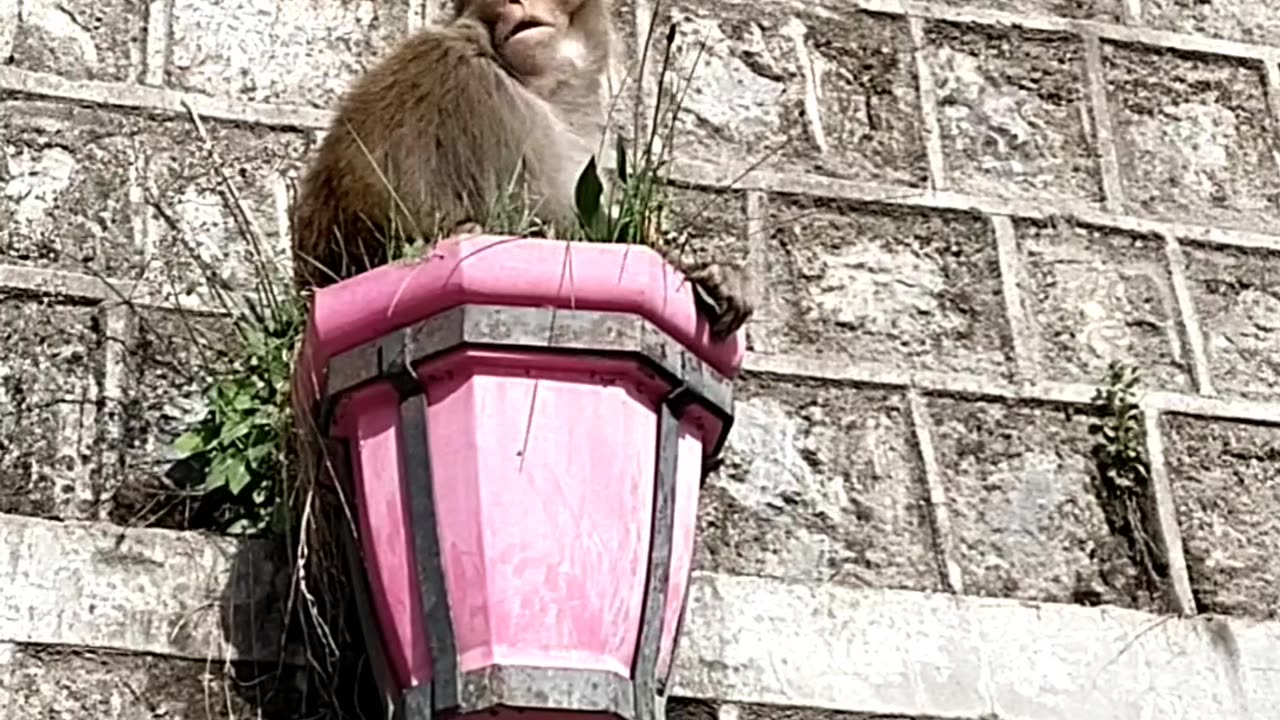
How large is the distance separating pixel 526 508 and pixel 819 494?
2.29 ft

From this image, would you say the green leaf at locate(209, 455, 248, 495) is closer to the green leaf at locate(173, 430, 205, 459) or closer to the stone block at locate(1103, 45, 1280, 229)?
the green leaf at locate(173, 430, 205, 459)

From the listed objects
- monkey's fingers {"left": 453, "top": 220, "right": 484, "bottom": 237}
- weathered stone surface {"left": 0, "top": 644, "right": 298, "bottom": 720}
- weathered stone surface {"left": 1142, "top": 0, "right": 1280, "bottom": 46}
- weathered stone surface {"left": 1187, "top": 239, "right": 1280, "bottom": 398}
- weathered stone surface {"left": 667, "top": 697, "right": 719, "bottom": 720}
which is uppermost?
weathered stone surface {"left": 1142, "top": 0, "right": 1280, "bottom": 46}

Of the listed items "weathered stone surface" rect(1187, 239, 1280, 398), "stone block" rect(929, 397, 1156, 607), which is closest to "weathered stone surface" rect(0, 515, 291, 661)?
"stone block" rect(929, 397, 1156, 607)

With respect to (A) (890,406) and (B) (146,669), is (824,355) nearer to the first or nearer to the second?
(A) (890,406)

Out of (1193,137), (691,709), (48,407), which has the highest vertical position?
(1193,137)

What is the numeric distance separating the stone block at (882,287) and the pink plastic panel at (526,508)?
67 cm

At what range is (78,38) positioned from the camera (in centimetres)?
292

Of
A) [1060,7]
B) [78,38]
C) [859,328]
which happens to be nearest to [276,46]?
[78,38]

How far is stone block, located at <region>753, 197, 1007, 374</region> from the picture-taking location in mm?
2980

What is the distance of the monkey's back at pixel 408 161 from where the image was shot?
2.58 m

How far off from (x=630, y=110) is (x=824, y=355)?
0.43m

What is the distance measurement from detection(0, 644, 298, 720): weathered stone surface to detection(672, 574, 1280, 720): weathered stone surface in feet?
1.59

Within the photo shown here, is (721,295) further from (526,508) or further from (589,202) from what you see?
(526,508)

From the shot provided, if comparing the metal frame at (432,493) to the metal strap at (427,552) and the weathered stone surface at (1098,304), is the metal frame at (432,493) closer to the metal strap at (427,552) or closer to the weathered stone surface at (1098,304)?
Result: the metal strap at (427,552)
